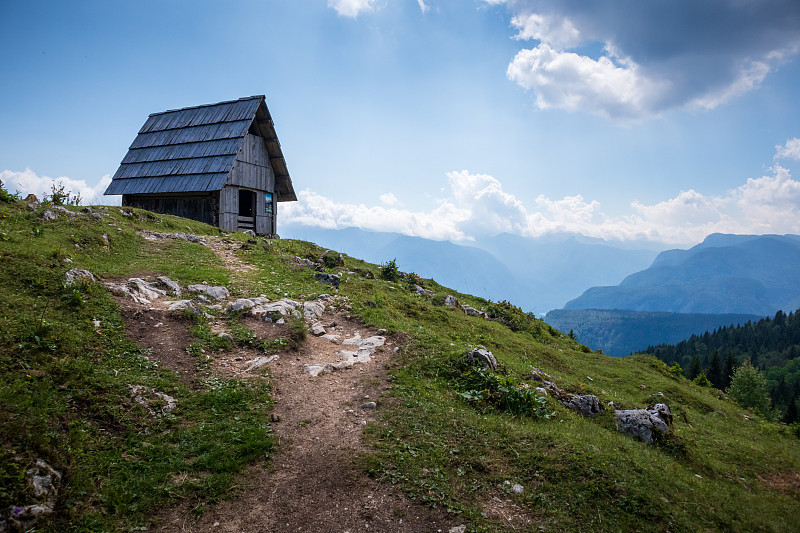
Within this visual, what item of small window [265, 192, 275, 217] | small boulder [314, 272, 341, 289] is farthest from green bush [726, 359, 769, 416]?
small window [265, 192, 275, 217]

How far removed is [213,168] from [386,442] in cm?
2504

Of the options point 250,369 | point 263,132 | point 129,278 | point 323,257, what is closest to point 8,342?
point 250,369

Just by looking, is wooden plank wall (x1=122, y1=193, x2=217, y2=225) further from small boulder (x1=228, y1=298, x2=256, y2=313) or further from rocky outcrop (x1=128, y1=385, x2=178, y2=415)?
rocky outcrop (x1=128, y1=385, x2=178, y2=415)

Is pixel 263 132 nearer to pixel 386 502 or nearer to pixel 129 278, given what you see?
pixel 129 278

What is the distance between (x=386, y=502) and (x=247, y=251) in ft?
53.1

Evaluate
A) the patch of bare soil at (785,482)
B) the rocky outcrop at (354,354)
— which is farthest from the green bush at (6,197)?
the patch of bare soil at (785,482)

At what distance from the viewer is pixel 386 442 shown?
756cm

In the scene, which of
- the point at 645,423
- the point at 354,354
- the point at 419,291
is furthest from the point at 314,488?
the point at 419,291

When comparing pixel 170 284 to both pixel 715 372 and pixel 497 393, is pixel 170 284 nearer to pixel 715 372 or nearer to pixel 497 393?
pixel 497 393

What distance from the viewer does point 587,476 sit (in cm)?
680

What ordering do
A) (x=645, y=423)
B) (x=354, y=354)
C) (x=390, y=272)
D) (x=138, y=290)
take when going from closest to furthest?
(x=645, y=423), (x=354, y=354), (x=138, y=290), (x=390, y=272)

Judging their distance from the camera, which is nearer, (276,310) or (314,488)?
(314,488)

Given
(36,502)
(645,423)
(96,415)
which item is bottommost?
(645,423)

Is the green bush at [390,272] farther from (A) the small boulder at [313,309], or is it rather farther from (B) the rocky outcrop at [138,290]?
(B) the rocky outcrop at [138,290]
